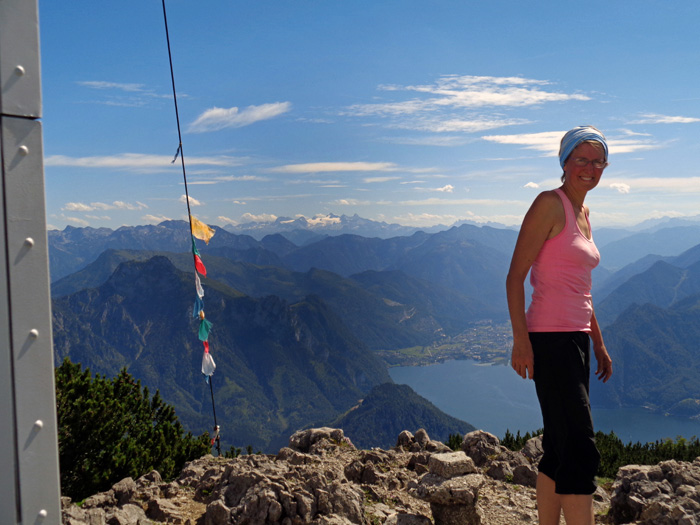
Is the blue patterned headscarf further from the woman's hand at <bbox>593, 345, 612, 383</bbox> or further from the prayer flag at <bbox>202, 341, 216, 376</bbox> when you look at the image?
the prayer flag at <bbox>202, 341, 216, 376</bbox>

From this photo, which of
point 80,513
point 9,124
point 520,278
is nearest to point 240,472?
point 80,513

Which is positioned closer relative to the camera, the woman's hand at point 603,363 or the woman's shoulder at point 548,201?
the woman's shoulder at point 548,201

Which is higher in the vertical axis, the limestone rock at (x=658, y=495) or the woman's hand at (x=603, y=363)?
the woman's hand at (x=603, y=363)

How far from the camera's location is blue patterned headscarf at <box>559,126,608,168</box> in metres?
3.62

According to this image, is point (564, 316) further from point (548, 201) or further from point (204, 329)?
point (204, 329)

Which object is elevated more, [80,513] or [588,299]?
[588,299]

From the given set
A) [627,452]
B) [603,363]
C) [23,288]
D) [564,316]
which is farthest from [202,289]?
[23,288]

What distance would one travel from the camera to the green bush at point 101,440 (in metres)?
8.49

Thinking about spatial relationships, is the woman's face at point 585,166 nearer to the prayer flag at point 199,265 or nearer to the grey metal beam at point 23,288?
the grey metal beam at point 23,288

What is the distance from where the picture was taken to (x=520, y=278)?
3570 mm

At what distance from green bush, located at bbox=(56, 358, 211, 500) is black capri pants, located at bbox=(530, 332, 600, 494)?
23.6 feet

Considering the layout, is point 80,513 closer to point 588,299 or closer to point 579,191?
point 588,299

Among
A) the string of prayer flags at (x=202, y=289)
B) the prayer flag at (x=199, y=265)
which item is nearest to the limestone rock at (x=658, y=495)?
the string of prayer flags at (x=202, y=289)

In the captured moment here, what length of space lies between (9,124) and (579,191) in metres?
3.37
